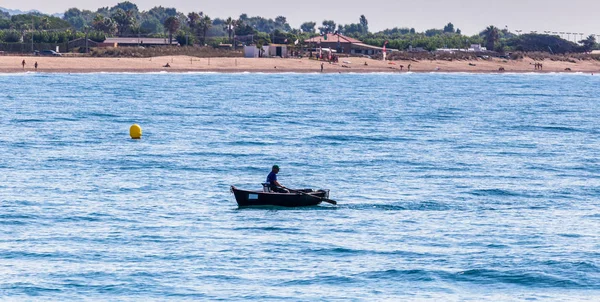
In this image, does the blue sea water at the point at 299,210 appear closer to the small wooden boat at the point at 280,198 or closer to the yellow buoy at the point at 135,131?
the small wooden boat at the point at 280,198

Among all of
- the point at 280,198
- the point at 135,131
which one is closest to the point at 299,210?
the point at 280,198

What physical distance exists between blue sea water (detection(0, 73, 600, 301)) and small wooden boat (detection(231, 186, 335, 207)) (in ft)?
1.18

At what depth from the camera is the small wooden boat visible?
138 ft

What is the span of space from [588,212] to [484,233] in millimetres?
7007

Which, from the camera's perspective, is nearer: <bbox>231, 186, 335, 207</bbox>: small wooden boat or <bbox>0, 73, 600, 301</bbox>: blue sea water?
<bbox>0, 73, 600, 301</bbox>: blue sea water

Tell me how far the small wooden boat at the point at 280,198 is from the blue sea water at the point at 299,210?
360 millimetres

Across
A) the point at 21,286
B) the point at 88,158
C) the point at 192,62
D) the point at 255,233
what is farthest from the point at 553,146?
the point at 192,62

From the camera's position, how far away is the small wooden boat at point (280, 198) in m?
42.1

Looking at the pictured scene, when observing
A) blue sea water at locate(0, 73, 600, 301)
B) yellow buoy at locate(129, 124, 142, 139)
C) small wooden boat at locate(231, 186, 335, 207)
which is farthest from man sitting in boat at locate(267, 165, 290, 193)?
yellow buoy at locate(129, 124, 142, 139)

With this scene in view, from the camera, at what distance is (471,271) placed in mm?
32969

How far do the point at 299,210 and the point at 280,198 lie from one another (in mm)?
1143

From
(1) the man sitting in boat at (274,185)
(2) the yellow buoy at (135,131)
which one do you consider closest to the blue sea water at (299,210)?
(1) the man sitting in boat at (274,185)

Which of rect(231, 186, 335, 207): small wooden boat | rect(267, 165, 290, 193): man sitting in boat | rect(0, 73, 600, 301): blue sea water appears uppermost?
rect(267, 165, 290, 193): man sitting in boat

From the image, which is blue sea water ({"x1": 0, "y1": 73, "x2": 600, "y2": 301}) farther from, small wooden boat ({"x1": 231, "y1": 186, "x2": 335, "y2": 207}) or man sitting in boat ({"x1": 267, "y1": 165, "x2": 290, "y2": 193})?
man sitting in boat ({"x1": 267, "y1": 165, "x2": 290, "y2": 193})
